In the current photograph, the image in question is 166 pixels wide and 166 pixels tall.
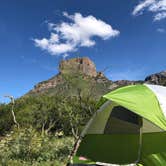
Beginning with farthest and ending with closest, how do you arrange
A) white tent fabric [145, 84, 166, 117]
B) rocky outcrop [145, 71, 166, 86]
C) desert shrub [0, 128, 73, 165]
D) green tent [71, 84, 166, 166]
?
rocky outcrop [145, 71, 166, 86] < desert shrub [0, 128, 73, 165] < white tent fabric [145, 84, 166, 117] < green tent [71, 84, 166, 166]

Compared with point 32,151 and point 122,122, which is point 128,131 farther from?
point 32,151

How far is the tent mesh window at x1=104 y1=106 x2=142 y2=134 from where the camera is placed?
25.6ft

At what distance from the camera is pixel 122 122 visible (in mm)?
8195

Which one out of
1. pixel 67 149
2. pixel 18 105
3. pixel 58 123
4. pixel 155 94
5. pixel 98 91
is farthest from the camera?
pixel 18 105

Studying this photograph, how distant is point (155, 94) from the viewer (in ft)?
24.0

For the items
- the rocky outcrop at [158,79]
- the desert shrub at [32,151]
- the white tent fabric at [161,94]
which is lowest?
the desert shrub at [32,151]

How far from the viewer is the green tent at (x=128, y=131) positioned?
6.83 m

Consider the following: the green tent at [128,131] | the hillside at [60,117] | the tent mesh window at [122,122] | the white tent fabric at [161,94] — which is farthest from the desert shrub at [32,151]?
the white tent fabric at [161,94]

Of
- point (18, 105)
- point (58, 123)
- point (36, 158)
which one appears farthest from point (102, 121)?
point (18, 105)

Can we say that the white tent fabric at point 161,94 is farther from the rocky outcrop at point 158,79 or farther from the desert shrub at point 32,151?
the rocky outcrop at point 158,79

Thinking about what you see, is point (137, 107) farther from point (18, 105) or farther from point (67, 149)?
point (18, 105)

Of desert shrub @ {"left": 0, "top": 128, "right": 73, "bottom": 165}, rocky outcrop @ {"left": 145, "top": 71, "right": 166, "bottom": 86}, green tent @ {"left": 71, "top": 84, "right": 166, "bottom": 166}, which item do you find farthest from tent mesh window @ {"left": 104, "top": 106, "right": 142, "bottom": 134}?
rocky outcrop @ {"left": 145, "top": 71, "right": 166, "bottom": 86}

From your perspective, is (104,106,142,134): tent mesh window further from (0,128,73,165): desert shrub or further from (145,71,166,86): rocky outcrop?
(145,71,166,86): rocky outcrop

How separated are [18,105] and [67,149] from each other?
30.3 metres
